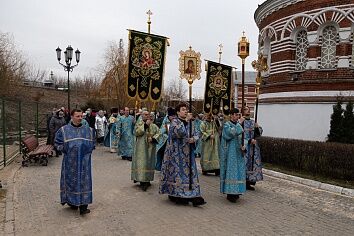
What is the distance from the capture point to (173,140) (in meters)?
7.60

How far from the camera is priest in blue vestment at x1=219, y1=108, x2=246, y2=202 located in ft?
25.4

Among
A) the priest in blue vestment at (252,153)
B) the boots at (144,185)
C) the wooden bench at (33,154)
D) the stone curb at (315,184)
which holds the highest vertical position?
the priest in blue vestment at (252,153)

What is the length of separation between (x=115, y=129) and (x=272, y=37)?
863 centimetres

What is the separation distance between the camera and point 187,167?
745cm

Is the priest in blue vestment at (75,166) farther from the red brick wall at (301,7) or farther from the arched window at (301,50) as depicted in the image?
the arched window at (301,50)

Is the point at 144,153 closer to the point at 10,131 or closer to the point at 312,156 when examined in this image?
the point at 312,156

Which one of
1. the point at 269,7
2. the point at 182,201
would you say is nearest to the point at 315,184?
the point at 182,201

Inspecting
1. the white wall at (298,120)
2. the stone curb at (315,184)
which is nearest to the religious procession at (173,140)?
the stone curb at (315,184)

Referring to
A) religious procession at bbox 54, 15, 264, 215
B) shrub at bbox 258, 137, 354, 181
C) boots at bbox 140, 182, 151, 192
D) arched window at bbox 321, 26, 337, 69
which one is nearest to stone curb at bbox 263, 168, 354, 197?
shrub at bbox 258, 137, 354, 181

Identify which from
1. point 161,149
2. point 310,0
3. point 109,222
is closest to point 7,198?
point 109,222

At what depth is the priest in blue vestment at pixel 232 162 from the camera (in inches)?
305

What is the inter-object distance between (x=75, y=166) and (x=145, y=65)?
292cm

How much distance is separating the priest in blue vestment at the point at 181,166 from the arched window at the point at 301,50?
1072cm

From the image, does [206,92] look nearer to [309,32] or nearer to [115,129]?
[115,129]
